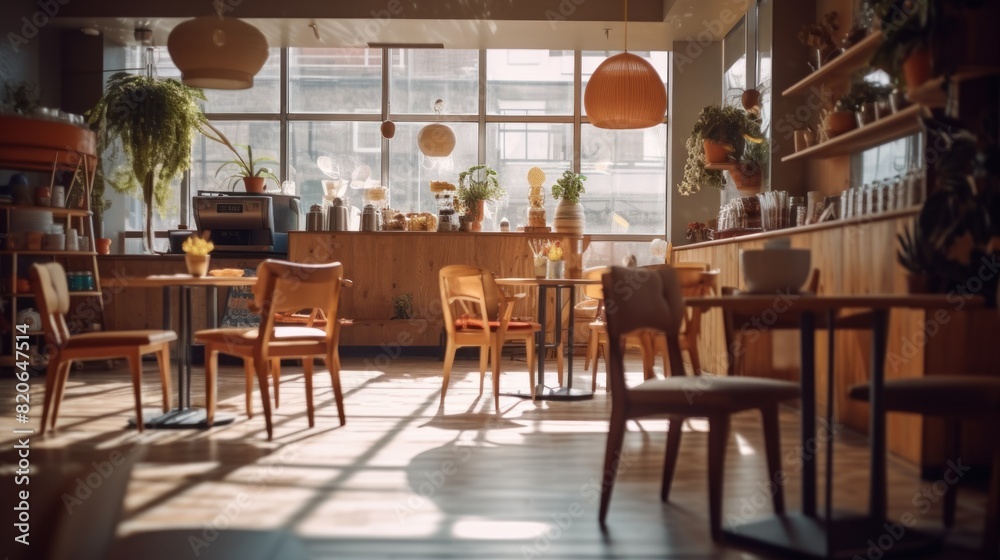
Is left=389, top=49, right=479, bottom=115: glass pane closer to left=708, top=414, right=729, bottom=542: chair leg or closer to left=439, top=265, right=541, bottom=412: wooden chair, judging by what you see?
left=439, top=265, right=541, bottom=412: wooden chair

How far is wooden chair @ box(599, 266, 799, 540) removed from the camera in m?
2.38

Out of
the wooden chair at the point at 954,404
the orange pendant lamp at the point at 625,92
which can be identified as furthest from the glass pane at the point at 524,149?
the wooden chair at the point at 954,404

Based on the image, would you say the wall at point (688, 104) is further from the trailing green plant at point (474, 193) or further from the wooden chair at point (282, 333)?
the wooden chair at point (282, 333)

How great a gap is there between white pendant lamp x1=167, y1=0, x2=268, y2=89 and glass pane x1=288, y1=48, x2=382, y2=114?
5.50m

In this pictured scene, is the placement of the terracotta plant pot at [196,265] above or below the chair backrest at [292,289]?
above

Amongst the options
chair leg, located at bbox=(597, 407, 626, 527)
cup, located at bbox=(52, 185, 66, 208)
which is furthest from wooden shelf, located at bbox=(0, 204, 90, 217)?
chair leg, located at bbox=(597, 407, 626, 527)

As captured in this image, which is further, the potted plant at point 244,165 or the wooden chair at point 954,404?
the potted plant at point 244,165

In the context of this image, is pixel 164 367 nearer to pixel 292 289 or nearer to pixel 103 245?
pixel 292 289

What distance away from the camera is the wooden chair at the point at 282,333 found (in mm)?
3984

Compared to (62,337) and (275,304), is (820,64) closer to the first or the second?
(275,304)

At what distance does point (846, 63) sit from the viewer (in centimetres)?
471

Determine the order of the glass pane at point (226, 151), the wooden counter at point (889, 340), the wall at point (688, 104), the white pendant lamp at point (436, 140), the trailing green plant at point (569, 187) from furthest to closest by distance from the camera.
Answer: the glass pane at point (226, 151) < the wall at point (688, 104) < the white pendant lamp at point (436, 140) < the trailing green plant at point (569, 187) < the wooden counter at point (889, 340)

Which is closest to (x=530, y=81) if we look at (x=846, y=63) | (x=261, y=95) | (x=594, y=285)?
(x=261, y=95)

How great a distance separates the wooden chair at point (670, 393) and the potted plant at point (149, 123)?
244 inches
